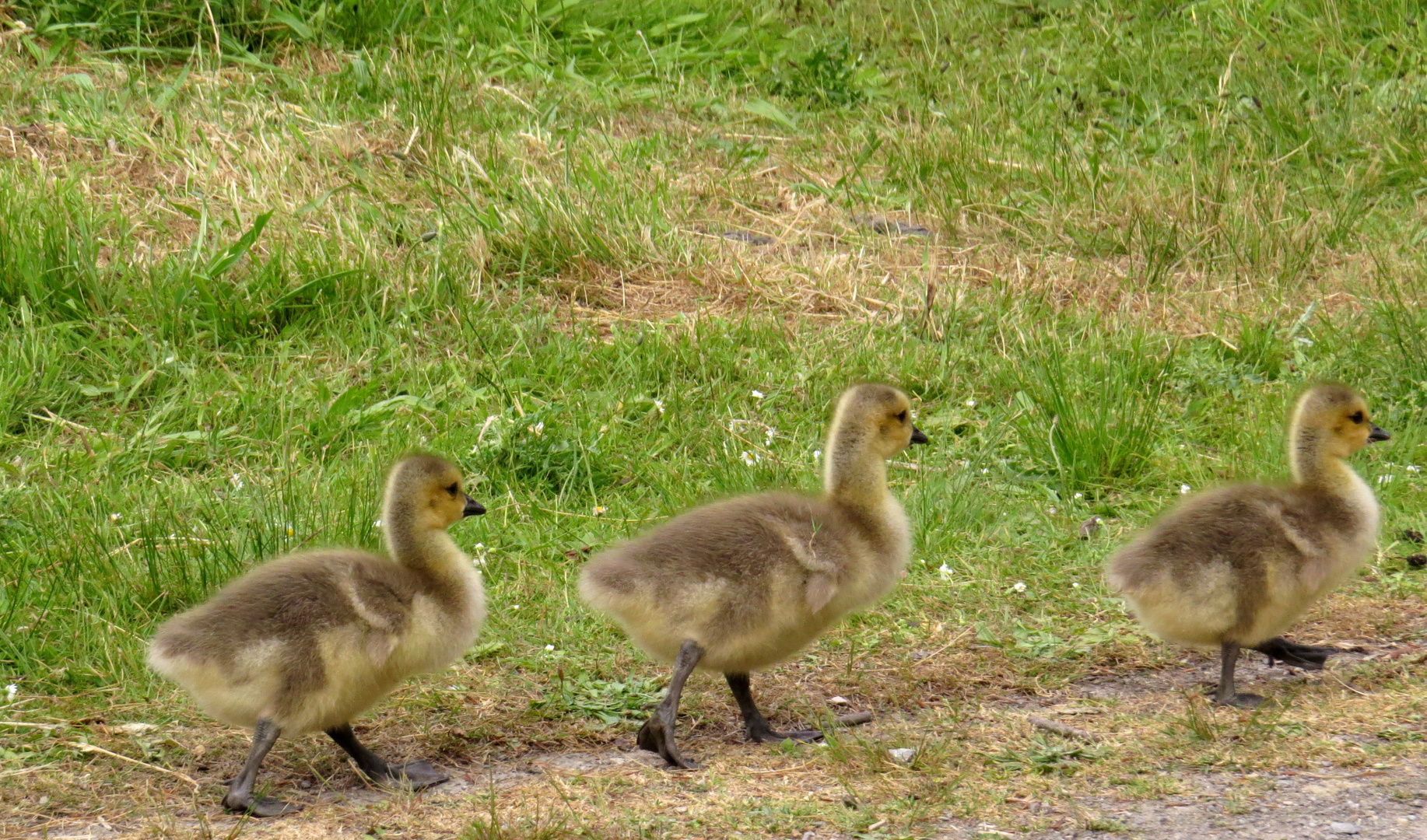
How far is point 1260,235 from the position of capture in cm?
841

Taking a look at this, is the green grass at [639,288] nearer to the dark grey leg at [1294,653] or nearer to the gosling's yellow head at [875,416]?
the dark grey leg at [1294,653]

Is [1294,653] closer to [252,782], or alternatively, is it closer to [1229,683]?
[1229,683]

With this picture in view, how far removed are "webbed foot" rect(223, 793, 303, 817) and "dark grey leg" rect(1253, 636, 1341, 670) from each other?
2867 mm

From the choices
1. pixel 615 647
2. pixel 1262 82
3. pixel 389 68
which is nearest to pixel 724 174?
pixel 389 68

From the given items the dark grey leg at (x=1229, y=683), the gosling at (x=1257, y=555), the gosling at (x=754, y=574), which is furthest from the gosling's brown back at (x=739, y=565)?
the dark grey leg at (x=1229, y=683)

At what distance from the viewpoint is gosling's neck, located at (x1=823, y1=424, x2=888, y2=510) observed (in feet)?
15.4

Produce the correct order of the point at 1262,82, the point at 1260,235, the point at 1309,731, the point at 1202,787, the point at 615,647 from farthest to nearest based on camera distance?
the point at 1262,82 → the point at 1260,235 → the point at 615,647 → the point at 1309,731 → the point at 1202,787

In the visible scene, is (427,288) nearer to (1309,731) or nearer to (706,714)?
(706,714)

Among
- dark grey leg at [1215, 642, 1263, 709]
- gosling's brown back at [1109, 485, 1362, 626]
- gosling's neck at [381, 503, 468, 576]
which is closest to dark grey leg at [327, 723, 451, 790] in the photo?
gosling's neck at [381, 503, 468, 576]

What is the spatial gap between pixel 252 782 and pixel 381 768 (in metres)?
0.35

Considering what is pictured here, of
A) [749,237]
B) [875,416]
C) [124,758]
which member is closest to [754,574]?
[875,416]

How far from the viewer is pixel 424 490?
430 cm

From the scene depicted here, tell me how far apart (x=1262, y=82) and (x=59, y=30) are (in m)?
7.46

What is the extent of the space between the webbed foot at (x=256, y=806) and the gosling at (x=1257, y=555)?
7.74 ft
